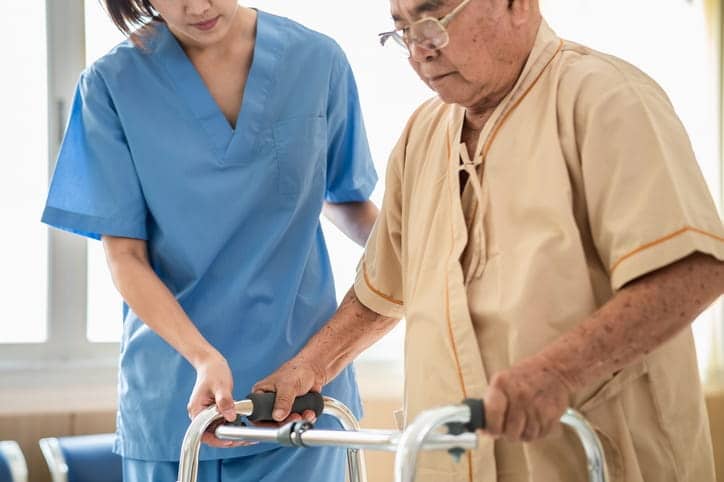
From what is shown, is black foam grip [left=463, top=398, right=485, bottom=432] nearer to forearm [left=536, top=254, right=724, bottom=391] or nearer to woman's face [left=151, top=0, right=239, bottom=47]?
forearm [left=536, top=254, right=724, bottom=391]

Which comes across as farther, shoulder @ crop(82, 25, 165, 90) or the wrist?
shoulder @ crop(82, 25, 165, 90)

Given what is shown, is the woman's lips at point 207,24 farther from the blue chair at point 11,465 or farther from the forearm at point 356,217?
the blue chair at point 11,465

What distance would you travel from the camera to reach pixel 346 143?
6.97 feet

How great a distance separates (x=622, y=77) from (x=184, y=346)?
86 centimetres

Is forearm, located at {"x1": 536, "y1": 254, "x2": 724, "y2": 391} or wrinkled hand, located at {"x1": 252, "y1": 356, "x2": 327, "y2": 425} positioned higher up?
forearm, located at {"x1": 536, "y1": 254, "x2": 724, "y2": 391}

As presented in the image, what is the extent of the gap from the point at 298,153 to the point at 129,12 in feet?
1.34

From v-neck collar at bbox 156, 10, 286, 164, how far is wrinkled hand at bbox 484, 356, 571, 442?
91 centimetres

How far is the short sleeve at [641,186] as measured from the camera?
4.19ft

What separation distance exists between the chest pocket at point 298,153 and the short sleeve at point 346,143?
7 cm

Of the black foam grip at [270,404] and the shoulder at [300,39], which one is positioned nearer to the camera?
the black foam grip at [270,404]

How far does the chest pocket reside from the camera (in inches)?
78.0

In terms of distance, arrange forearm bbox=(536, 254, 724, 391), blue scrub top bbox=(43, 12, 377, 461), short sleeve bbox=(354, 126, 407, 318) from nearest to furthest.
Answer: forearm bbox=(536, 254, 724, 391) → short sleeve bbox=(354, 126, 407, 318) → blue scrub top bbox=(43, 12, 377, 461)

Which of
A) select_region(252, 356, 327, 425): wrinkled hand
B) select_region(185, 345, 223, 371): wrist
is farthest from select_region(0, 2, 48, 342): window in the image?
select_region(252, 356, 327, 425): wrinkled hand

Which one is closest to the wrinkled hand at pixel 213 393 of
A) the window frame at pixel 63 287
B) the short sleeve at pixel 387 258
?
the short sleeve at pixel 387 258
